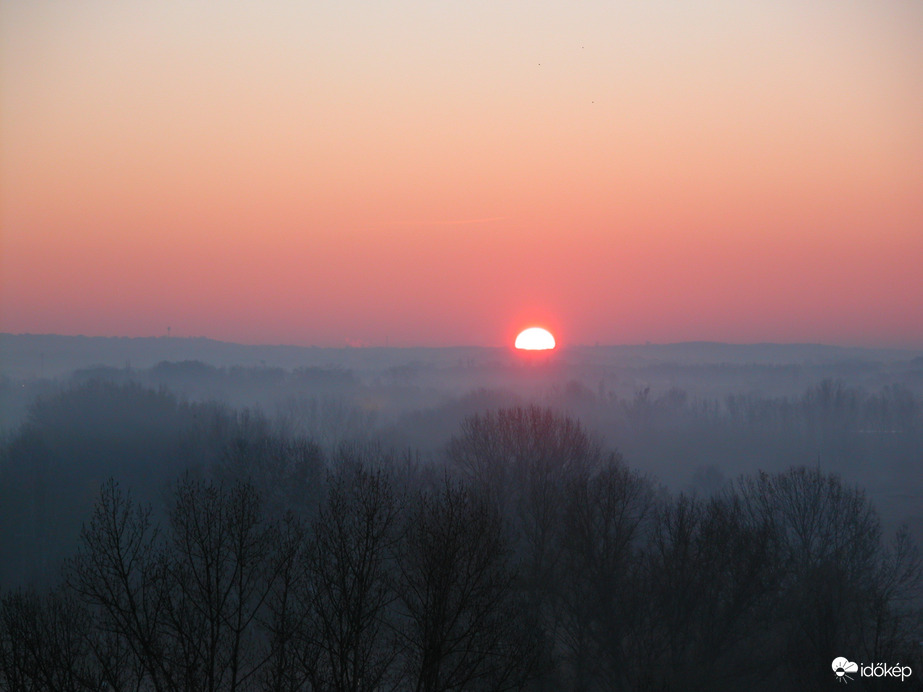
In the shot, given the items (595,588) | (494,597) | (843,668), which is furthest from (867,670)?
(494,597)

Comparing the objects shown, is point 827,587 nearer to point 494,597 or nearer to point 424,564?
point 494,597

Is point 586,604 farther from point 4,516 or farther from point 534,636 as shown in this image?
point 4,516

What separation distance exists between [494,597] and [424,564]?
233 cm

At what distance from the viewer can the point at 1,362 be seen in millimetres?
76938

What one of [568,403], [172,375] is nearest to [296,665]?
[568,403]

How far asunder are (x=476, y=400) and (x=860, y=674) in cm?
8250

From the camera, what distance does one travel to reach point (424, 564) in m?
12.6

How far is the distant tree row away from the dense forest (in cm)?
9

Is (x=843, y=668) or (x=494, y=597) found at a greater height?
(x=494, y=597)

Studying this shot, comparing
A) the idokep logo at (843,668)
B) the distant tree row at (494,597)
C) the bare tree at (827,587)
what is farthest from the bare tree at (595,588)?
the idokep logo at (843,668)

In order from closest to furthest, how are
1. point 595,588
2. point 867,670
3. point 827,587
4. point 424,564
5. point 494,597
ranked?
point 424,564
point 494,597
point 867,670
point 827,587
point 595,588

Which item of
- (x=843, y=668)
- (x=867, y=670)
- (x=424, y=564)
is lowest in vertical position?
(x=843, y=668)

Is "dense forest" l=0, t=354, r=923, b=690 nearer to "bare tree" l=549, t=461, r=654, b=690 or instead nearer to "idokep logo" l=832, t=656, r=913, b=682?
"bare tree" l=549, t=461, r=654, b=690

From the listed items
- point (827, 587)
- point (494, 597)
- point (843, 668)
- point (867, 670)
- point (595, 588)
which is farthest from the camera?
point (595, 588)
